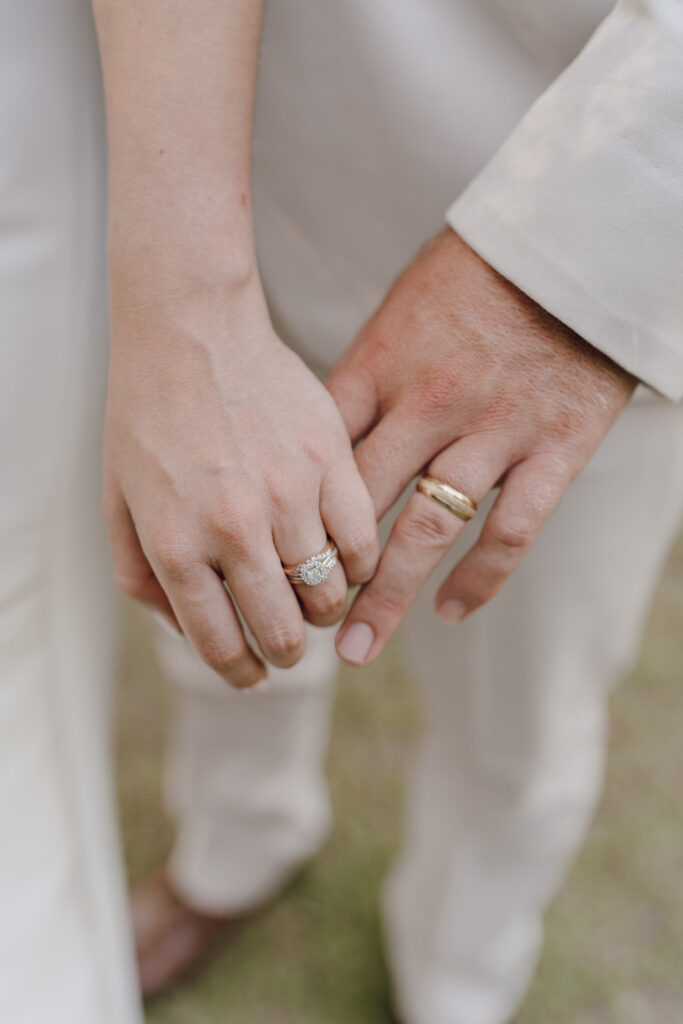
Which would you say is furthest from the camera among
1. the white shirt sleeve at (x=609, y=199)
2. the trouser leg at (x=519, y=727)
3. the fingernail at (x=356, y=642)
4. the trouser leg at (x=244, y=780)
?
the trouser leg at (x=244, y=780)

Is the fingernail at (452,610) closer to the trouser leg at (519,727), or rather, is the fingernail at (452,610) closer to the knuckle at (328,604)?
the knuckle at (328,604)

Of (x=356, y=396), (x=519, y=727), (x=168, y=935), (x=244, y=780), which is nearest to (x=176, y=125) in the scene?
(x=356, y=396)

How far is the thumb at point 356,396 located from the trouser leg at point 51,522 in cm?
21

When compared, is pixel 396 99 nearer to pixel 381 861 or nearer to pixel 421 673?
pixel 421 673

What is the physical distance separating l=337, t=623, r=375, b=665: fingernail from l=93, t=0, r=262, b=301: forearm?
0.80 ft

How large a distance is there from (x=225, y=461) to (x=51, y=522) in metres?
0.22

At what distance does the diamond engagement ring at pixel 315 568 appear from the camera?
0.56 metres

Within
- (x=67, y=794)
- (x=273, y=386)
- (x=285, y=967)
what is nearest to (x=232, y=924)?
(x=285, y=967)

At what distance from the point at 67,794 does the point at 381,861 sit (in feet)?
2.68

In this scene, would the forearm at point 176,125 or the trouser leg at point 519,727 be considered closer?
the forearm at point 176,125

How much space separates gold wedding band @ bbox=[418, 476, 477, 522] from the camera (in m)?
0.56

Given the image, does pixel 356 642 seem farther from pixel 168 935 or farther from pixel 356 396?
pixel 168 935

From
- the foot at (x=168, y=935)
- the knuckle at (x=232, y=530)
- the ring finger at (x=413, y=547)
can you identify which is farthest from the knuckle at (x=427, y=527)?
the foot at (x=168, y=935)

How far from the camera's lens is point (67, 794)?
2.42 feet
